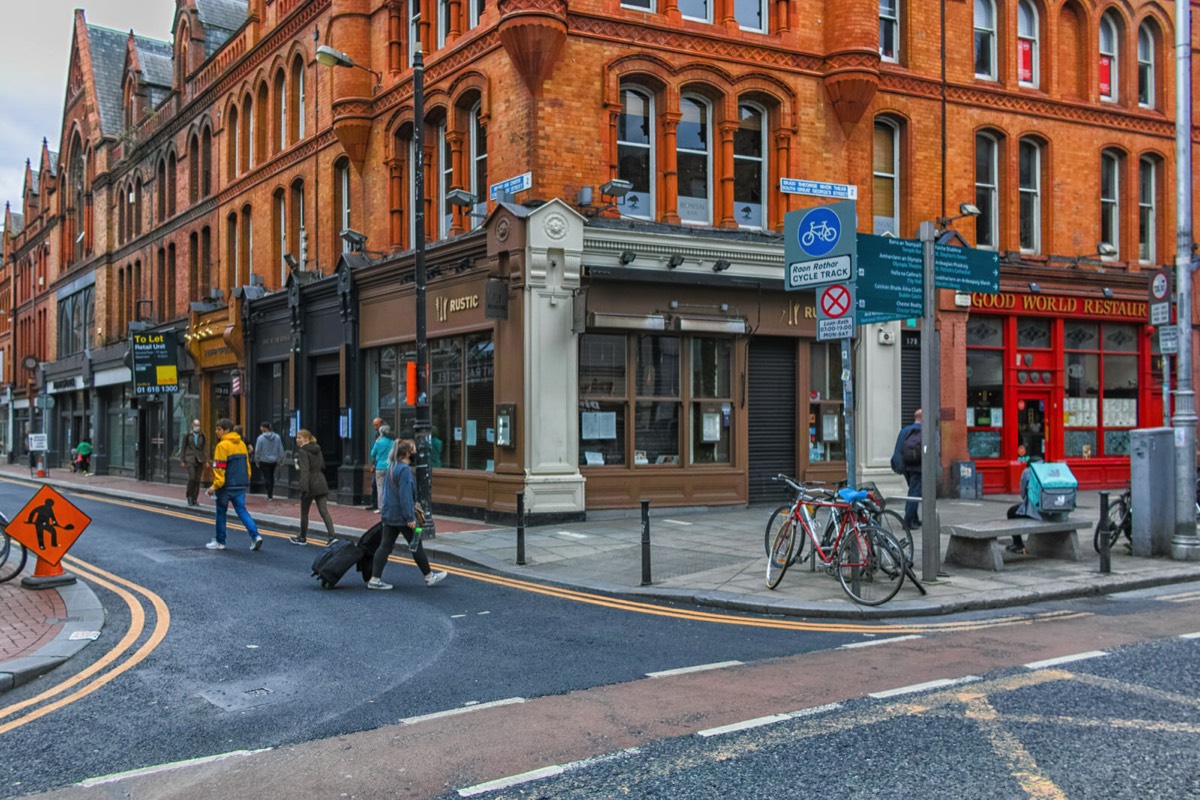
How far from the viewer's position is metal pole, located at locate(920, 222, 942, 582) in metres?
9.96

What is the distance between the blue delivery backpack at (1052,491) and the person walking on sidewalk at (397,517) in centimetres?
730

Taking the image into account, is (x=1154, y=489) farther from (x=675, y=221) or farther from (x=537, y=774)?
(x=537, y=774)

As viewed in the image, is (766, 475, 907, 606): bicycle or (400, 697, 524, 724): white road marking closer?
(400, 697, 524, 724): white road marking

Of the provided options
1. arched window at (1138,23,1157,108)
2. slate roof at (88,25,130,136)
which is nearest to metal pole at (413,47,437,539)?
arched window at (1138,23,1157,108)

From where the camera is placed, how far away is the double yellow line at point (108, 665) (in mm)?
6102

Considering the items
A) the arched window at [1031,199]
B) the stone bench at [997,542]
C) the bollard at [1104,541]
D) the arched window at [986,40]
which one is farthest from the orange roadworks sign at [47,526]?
the arched window at [986,40]

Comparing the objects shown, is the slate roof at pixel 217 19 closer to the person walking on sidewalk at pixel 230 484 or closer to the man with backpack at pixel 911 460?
the person walking on sidewalk at pixel 230 484

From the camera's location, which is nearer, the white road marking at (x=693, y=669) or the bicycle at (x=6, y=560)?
the white road marking at (x=693, y=669)

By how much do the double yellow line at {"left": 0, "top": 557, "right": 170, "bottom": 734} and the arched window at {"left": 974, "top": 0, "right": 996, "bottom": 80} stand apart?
19.2 metres

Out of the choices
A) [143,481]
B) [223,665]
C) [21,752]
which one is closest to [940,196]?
[223,665]

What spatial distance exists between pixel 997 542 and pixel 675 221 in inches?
324

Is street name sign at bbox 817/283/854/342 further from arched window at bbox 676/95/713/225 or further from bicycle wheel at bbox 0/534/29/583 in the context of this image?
bicycle wheel at bbox 0/534/29/583

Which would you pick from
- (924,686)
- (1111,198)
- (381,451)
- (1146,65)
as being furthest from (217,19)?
(924,686)

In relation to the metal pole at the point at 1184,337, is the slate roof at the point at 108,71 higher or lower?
higher
